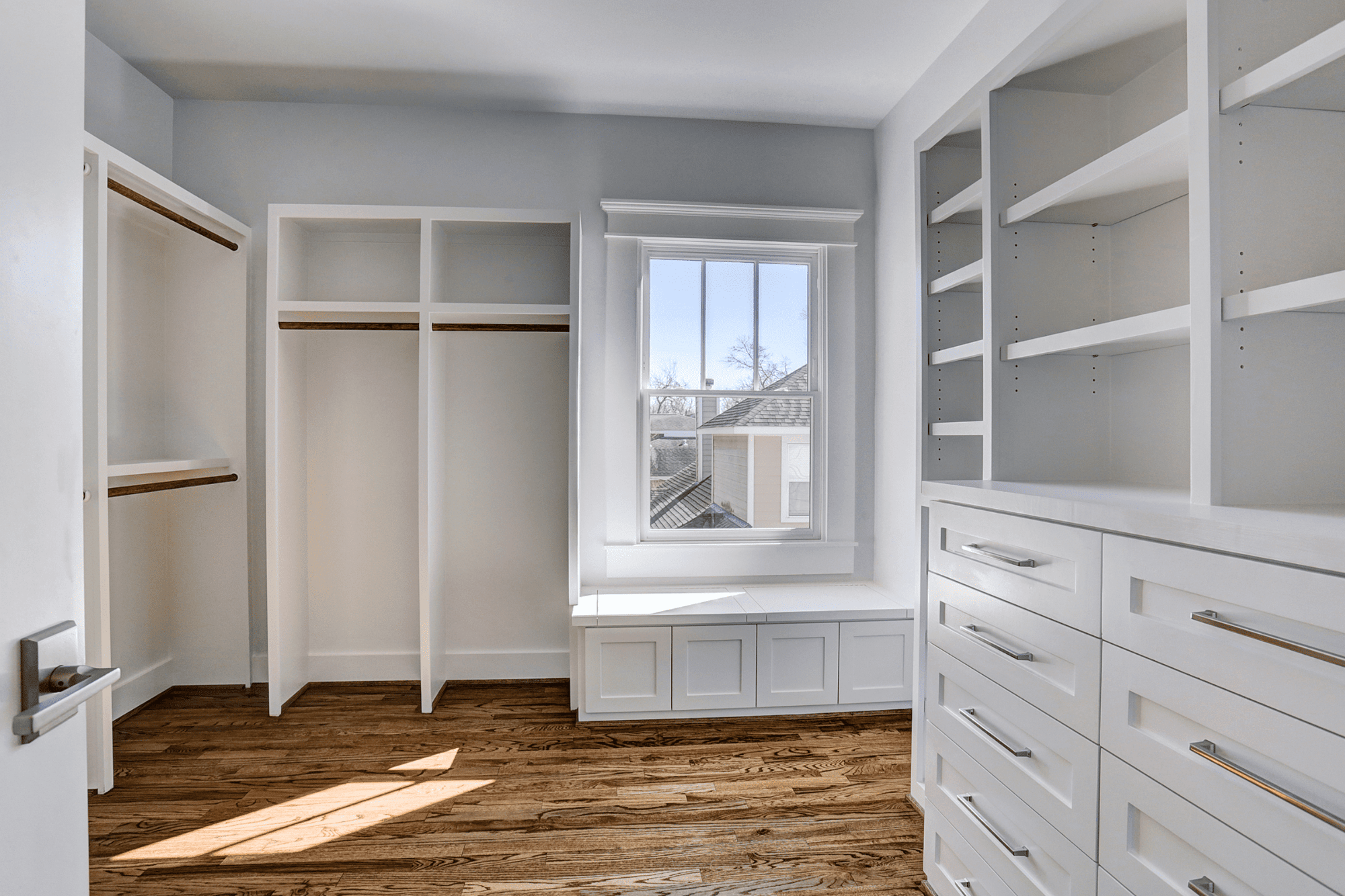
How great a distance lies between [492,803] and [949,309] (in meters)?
2.28

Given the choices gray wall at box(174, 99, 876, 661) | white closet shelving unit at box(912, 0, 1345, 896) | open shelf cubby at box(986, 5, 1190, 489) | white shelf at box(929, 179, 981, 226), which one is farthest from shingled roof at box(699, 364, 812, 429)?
open shelf cubby at box(986, 5, 1190, 489)

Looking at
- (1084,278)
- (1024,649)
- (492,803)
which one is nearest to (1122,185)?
(1084,278)

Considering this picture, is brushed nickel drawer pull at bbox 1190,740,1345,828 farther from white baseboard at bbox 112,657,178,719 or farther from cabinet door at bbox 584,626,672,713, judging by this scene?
white baseboard at bbox 112,657,178,719

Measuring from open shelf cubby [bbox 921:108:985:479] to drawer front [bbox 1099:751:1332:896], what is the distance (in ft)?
4.32

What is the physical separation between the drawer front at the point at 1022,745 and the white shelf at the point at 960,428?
66 cm

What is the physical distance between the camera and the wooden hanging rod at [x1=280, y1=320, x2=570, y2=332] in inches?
121

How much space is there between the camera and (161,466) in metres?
2.79

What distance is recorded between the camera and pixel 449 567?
349 centimetres

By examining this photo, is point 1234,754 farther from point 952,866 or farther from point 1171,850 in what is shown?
point 952,866

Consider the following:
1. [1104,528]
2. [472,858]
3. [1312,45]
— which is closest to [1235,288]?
[1312,45]

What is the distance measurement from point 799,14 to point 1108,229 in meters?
1.45

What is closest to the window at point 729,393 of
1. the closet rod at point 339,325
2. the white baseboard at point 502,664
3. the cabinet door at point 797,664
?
the cabinet door at point 797,664

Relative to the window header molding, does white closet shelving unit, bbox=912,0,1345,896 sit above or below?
below

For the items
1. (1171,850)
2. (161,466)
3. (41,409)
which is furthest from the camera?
(161,466)
